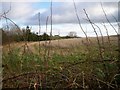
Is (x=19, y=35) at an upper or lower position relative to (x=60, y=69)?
upper

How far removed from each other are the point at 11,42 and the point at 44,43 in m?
0.39

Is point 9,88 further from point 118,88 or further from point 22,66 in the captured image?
point 118,88

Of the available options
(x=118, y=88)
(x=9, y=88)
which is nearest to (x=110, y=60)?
(x=118, y=88)

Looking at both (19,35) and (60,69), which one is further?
(19,35)

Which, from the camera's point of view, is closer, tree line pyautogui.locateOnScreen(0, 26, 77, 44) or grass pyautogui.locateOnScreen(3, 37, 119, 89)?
grass pyautogui.locateOnScreen(3, 37, 119, 89)

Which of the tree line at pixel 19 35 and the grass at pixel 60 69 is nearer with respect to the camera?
the grass at pixel 60 69

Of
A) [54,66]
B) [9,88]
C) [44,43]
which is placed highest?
[44,43]

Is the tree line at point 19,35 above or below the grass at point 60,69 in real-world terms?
above

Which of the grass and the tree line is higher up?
the tree line

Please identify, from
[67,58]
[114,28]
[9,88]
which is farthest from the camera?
[67,58]

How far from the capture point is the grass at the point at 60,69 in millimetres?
3434

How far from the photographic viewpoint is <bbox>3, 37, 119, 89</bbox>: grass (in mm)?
3434

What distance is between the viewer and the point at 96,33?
11.3 ft

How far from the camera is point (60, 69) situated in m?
3.49
